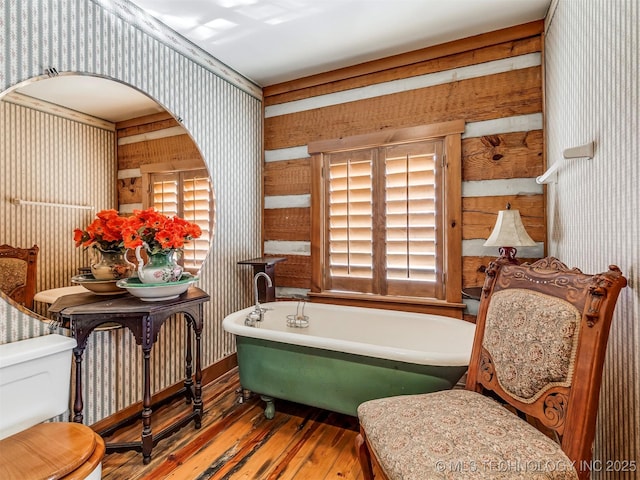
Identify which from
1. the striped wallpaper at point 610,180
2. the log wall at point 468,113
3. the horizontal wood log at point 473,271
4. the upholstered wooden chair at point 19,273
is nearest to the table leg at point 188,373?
the upholstered wooden chair at point 19,273

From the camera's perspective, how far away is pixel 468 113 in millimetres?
2449

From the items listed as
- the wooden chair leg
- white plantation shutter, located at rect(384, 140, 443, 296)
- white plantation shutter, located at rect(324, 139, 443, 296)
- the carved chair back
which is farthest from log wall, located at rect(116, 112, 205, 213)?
the carved chair back

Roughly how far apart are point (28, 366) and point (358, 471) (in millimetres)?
1607

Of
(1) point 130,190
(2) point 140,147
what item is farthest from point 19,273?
(2) point 140,147

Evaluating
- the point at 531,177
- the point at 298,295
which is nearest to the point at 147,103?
the point at 298,295

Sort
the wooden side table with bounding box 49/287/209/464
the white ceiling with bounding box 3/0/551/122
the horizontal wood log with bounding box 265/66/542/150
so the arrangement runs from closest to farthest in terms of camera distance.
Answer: the wooden side table with bounding box 49/287/209/464 → the white ceiling with bounding box 3/0/551/122 → the horizontal wood log with bounding box 265/66/542/150

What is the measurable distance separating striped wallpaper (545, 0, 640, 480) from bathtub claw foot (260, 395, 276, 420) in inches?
65.0

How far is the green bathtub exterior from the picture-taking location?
1682 millimetres

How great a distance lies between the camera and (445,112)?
8.25 ft

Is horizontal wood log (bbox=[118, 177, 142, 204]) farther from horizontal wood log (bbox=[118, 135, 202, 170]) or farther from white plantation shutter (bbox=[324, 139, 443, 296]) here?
white plantation shutter (bbox=[324, 139, 443, 296])

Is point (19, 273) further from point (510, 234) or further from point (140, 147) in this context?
point (510, 234)

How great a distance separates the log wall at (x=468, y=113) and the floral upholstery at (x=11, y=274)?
1954 millimetres

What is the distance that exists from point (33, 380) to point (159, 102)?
5.77ft

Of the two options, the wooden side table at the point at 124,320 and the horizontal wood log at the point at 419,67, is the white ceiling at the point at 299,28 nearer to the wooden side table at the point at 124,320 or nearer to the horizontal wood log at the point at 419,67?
the horizontal wood log at the point at 419,67
